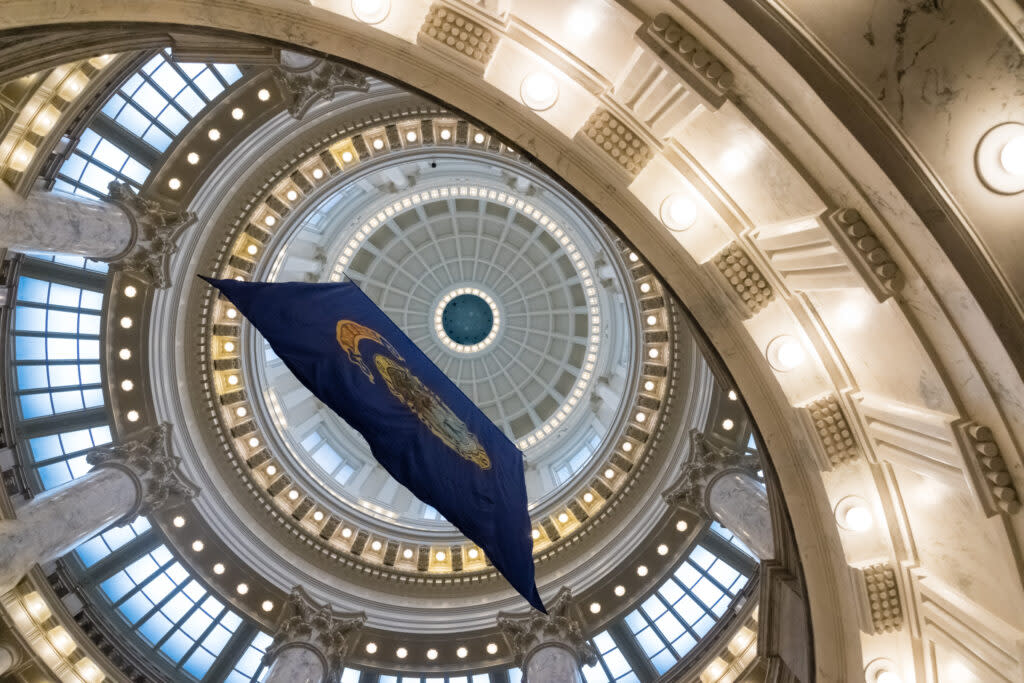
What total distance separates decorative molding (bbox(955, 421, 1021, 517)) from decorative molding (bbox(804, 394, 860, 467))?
1890 mm

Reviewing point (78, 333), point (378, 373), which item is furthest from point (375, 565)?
point (378, 373)

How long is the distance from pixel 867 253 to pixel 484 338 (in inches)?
989

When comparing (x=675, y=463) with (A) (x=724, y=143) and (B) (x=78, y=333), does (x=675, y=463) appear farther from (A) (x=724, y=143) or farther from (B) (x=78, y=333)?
(B) (x=78, y=333)

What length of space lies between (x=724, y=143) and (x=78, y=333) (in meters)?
19.6

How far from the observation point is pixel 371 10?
23.9ft

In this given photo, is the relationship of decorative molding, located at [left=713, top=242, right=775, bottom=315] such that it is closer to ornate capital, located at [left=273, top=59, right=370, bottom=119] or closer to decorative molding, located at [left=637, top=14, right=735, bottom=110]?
decorative molding, located at [left=637, top=14, right=735, bottom=110]

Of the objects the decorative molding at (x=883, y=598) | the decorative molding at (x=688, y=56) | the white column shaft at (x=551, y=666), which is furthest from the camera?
the white column shaft at (x=551, y=666)

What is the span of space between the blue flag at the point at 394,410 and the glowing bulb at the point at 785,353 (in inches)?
167

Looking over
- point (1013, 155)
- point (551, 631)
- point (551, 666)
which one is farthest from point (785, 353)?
point (551, 631)

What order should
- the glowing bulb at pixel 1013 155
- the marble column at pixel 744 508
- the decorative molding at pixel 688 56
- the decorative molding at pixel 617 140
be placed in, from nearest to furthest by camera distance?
1. the glowing bulb at pixel 1013 155
2. the decorative molding at pixel 688 56
3. the decorative molding at pixel 617 140
4. the marble column at pixel 744 508

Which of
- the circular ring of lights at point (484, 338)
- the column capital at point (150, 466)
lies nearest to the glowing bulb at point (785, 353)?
the column capital at point (150, 466)

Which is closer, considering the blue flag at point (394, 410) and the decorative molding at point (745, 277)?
the decorative molding at point (745, 277)

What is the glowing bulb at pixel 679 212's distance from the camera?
7.81m

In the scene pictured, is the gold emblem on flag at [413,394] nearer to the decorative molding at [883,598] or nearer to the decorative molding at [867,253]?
the decorative molding at [883,598]
